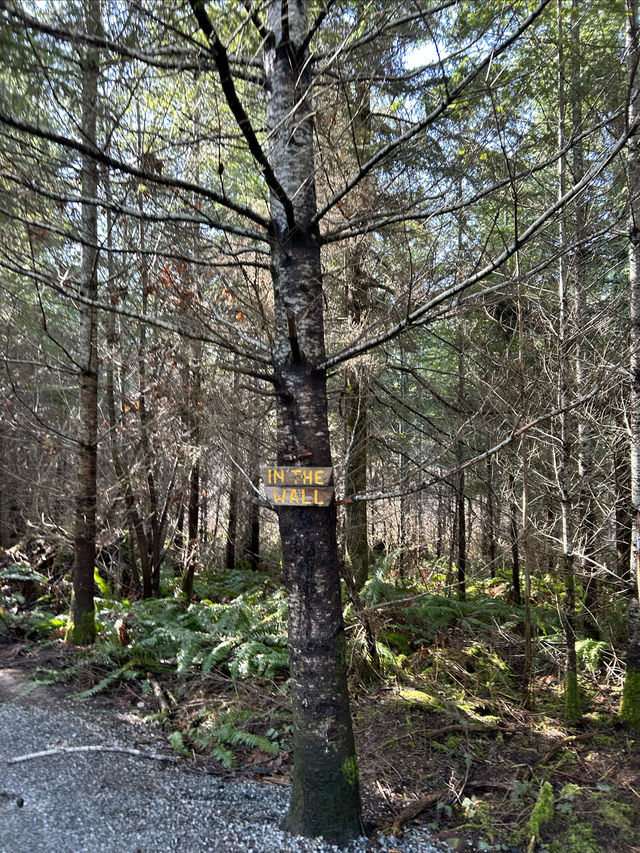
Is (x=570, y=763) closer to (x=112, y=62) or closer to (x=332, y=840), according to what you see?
(x=332, y=840)

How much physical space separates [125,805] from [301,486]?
248 centimetres

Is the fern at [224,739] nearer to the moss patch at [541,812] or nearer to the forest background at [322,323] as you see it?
the forest background at [322,323]

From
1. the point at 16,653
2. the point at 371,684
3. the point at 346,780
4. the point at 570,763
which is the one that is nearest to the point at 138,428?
the point at 16,653

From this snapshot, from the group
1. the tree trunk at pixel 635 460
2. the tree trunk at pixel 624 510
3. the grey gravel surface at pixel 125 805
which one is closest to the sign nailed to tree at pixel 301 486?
the grey gravel surface at pixel 125 805

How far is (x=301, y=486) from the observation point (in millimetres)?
3074

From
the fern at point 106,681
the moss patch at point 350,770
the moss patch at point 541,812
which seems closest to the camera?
the moss patch at point 350,770

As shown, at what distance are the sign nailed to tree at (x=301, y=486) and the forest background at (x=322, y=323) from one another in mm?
149

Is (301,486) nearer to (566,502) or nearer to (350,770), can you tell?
(350,770)

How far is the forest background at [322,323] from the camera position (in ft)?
9.38

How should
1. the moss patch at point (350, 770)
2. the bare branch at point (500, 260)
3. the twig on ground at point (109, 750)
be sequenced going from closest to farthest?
the bare branch at point (500, 260), the moss patch at point (350, 770), the twig on ground at point (109, 750)

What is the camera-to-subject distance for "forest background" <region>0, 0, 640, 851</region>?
2859mm

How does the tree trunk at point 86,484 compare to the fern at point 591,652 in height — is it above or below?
above

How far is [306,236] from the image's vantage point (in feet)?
11.0

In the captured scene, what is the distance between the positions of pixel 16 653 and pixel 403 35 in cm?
706
